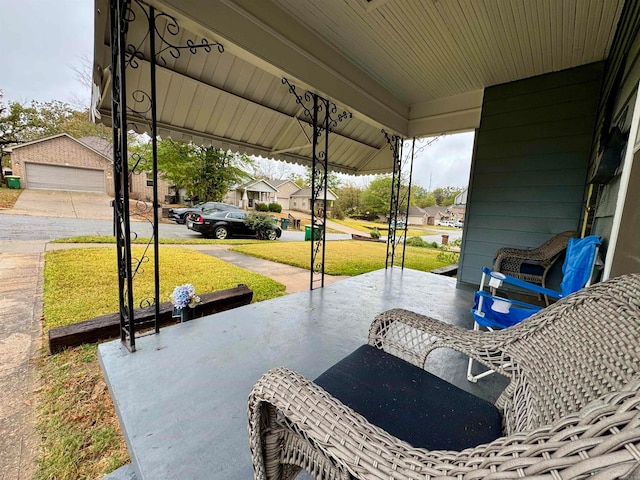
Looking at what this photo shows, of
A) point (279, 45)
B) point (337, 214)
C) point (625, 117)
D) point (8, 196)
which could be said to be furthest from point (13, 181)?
point (625, 117)

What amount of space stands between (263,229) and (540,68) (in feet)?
31.6

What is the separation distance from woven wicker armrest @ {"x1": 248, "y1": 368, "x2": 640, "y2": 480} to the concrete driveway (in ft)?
39.6

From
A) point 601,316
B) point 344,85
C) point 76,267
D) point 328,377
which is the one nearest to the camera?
point 601,316

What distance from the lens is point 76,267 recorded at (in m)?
4.68

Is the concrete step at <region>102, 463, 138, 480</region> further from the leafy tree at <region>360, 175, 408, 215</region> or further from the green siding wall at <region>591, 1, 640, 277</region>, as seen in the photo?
the leafy tree at <region>360, 175, 408, 215</region>

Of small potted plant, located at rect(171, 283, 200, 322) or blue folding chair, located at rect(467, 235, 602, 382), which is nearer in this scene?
blue folding chair, located at rect(467, 235, 602, 382)

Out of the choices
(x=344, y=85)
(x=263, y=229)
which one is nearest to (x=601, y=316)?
(x=344, y=85)

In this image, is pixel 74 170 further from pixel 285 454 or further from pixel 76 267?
pixel 285 454

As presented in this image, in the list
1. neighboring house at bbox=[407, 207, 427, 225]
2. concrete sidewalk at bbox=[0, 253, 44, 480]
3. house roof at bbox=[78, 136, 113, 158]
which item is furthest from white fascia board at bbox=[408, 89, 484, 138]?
neighboring house at bbox=[407, 207, 427, 225]

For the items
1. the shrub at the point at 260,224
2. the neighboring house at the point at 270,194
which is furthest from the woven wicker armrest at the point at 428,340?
the neighboring house at the point at 270,194

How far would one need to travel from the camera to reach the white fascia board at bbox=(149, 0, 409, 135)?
72.2 inches

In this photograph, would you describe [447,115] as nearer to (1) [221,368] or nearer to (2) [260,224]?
(1) [221,368]

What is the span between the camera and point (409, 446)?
1.87 ft

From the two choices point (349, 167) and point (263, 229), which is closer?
point (349, 167)
